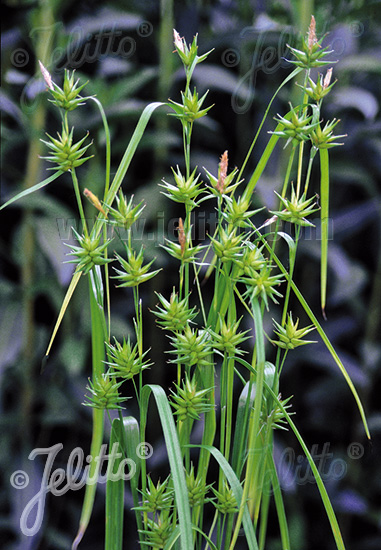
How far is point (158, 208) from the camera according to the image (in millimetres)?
827

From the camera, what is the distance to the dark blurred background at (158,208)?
0.79 m

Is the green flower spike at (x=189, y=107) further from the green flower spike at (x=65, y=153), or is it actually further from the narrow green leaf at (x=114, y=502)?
the narrow green leaf at (x=114, y=502)

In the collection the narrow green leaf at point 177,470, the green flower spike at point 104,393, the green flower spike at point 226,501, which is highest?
the green flower spike at point 104,393

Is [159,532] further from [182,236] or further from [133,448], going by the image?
[182,236]

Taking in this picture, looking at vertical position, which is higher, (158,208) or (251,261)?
(158,208)

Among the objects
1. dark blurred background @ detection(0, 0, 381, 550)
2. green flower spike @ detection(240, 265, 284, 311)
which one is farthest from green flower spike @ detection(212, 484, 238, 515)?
dark blurred background @ detection(0, 0, 381, 550)

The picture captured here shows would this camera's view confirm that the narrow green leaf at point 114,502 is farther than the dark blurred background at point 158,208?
No

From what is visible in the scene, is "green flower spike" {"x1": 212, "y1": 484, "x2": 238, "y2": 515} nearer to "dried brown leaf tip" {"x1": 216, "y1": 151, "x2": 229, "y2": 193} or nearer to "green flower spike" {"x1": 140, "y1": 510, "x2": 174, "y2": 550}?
"green flower spike" {"x1": 140, "y1": 510, "x2": 174, "y2": 550}

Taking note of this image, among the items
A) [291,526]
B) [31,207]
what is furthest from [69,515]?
[31,207]

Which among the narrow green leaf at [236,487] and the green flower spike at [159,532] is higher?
the narrow green leaf at [236,487]

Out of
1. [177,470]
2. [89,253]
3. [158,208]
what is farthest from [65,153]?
[158,208]

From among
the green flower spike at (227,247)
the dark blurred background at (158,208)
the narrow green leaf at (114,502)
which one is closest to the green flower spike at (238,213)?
the green flower spike at (227,247)

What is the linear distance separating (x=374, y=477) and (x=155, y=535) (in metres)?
0.71

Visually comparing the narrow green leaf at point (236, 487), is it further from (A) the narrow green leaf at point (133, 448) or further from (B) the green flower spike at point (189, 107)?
(B) the green flower spike at point (189, 107)
